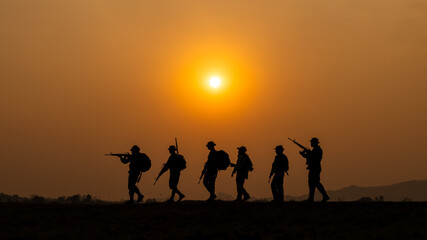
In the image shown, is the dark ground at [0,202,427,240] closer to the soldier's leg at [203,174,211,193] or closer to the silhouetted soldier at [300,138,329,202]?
the silhouetted soldier at [300,138,329,202]

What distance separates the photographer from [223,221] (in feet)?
93.9

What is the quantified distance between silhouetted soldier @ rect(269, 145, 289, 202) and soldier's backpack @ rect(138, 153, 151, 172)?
5169 mm

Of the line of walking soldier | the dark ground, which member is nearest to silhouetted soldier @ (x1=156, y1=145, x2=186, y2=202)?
the line of walking soldier

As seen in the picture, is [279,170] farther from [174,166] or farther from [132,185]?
[132,185]

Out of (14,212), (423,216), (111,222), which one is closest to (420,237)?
(423,216)

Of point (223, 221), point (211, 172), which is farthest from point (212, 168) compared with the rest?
point (223, 221)

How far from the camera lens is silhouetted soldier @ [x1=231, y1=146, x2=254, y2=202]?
3647 cm

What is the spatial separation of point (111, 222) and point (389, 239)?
957cm

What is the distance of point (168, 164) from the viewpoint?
36.9 meters

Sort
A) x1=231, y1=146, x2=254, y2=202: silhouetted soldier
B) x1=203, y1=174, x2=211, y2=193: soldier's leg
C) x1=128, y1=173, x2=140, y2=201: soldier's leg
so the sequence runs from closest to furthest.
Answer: x1=128, y1=173, x2=140, y2=201: soldier's leg
x1=231, y1=146, x2=254, y2=202: silhouetted soldier
x1=203, y1=174, x2=211, y2=193: soldier's leg

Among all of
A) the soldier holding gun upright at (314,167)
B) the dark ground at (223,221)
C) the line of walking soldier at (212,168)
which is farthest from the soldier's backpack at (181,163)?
the soldier holding gun upright at (314,167)

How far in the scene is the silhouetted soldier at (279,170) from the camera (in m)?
34.4

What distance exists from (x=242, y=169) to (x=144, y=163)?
405cm

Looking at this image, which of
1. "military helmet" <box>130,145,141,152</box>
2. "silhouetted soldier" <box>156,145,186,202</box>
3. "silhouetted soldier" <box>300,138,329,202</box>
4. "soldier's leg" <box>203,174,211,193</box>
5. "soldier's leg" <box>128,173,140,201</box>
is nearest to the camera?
"silhouetted soldier" <box>300,138,329,202</box>
